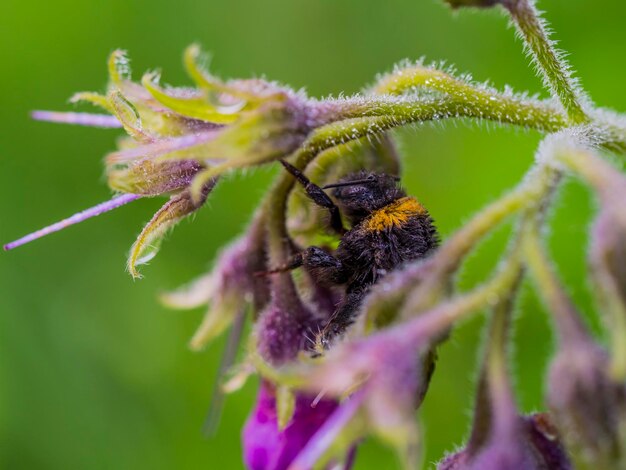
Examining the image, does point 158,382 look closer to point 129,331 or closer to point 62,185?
point 129,331

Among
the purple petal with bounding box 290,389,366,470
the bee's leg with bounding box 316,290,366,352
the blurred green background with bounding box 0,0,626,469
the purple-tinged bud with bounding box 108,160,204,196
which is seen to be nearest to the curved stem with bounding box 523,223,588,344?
the purple petal with bounding box 290,389,366,470

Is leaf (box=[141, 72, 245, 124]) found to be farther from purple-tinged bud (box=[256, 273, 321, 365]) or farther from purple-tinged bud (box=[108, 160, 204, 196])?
purple-tinged bud (box=[256, 273, 321, 365])

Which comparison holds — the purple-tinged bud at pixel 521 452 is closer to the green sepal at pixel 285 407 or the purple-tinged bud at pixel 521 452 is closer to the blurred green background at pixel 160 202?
the green sepal at pixel 285 407

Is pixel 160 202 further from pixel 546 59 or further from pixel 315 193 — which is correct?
pixel 546 59

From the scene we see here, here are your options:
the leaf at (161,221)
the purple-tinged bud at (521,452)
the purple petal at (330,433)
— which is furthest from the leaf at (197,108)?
the purple-tinged bud at (521,452)

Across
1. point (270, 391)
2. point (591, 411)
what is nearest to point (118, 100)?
point (270, 391)

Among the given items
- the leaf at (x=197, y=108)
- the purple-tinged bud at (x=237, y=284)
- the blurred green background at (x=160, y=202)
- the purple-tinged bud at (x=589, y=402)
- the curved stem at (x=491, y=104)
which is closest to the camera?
the purple-tinged bud at (x=589, y=402)
